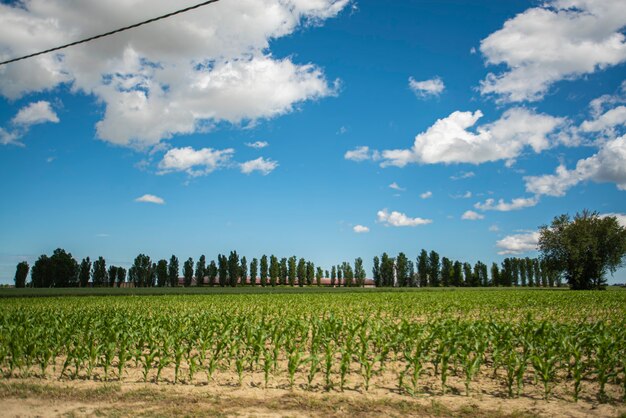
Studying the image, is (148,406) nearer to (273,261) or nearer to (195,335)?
(195,335)

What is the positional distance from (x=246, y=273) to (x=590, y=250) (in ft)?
302

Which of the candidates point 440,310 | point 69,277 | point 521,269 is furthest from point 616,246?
point 69,277

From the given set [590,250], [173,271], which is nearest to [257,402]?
[590,250]

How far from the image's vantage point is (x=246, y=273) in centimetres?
12681

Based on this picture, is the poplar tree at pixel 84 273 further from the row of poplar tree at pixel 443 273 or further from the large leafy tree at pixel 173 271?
the row of poplar tree at pixel 443 273

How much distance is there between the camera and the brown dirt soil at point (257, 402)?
717 centimetres

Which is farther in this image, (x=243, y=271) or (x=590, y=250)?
(x=243, y=271)

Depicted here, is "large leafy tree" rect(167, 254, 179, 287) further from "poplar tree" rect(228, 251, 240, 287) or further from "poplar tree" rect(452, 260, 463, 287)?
"poplar tree" rect(452, 260, 463, 287)

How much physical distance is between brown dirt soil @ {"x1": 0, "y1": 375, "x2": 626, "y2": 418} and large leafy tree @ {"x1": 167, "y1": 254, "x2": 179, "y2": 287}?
126670 millimetres

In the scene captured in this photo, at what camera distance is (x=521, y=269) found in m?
151

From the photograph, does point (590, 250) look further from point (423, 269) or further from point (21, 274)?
point (21, 274)

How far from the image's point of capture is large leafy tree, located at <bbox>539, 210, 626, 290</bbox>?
73000mm

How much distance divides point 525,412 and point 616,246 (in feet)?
277

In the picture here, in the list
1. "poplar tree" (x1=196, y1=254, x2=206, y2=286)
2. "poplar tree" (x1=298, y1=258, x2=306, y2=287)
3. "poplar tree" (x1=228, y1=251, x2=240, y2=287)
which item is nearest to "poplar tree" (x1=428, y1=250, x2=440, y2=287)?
"poplar tree" (x1=298, y1=258, x2=306, y2=287)
